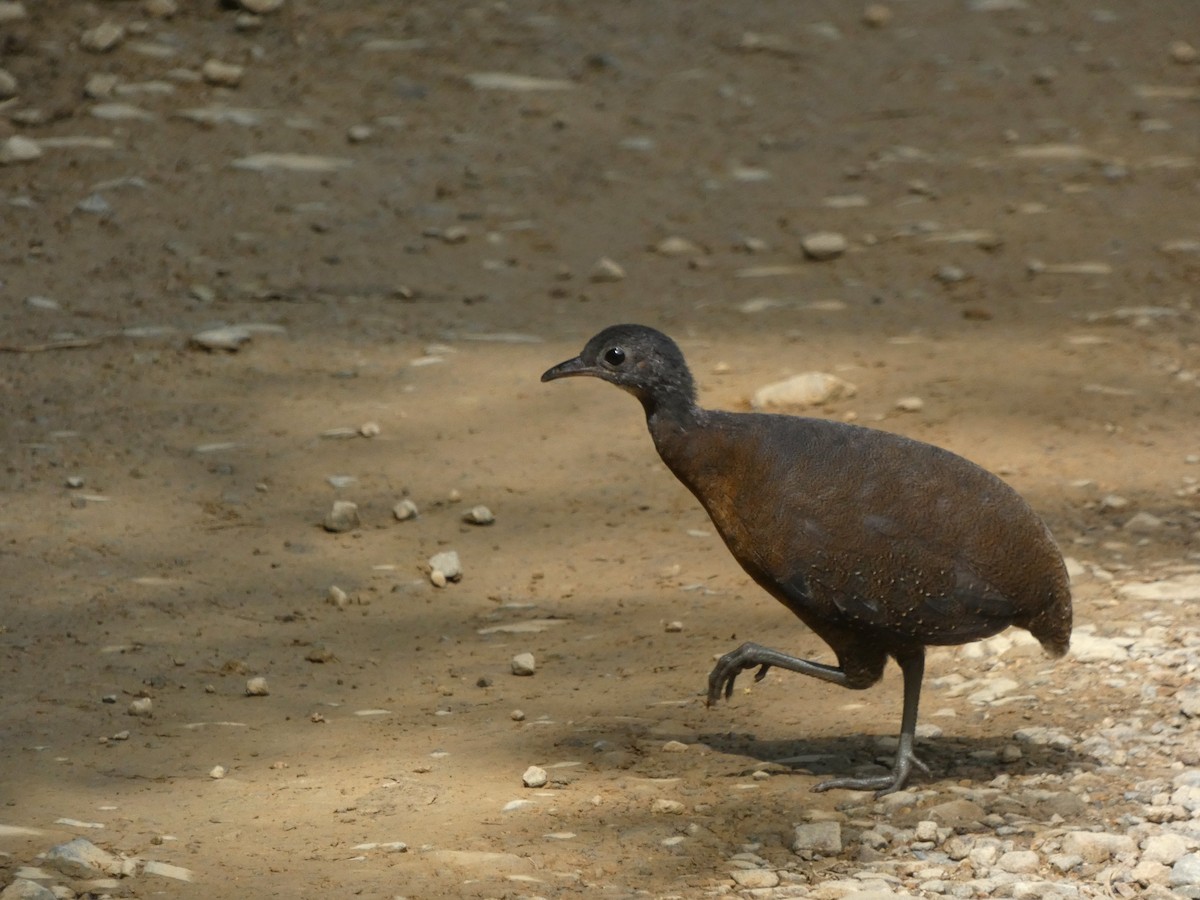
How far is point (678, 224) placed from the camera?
845cm

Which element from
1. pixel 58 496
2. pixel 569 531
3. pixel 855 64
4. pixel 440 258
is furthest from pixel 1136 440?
pixel 855 64

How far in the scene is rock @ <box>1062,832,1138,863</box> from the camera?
11.6 feet

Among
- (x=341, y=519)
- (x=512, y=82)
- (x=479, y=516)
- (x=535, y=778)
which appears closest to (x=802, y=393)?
(x=479, y=516)

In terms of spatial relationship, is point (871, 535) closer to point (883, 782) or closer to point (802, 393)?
point (883, 782)

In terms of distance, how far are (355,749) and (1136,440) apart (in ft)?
11.4

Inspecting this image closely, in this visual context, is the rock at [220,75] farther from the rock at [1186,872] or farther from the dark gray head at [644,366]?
the rock at [1186,872]

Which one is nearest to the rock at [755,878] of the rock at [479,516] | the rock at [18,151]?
the rock at [479,516]

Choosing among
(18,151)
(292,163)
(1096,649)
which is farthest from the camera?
(292,163)

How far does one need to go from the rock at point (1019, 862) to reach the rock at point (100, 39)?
282 inches

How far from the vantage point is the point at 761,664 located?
4148 millimetres

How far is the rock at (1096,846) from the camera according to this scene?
3.53 metres

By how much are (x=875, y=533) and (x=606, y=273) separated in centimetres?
416

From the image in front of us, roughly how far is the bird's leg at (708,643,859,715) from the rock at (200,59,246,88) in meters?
5.94

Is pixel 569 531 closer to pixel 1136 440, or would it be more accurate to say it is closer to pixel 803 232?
pixel 1136 440
